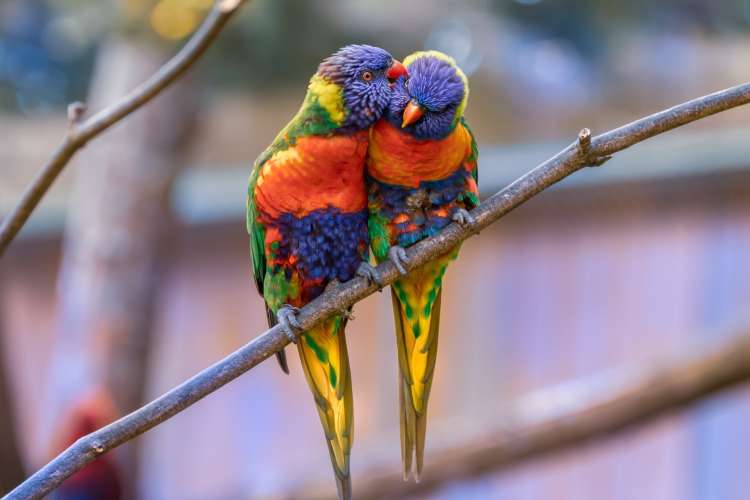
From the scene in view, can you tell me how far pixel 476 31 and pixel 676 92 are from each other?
2.56ft

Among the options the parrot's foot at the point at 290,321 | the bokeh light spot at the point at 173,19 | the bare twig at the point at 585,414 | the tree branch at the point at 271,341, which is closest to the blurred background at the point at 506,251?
the bokeh light spot at the point at 173,19

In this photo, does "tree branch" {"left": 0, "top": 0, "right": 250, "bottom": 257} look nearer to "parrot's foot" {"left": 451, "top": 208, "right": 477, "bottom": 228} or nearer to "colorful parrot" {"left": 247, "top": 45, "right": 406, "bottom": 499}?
"colorful parrot" {"left": 247, "top": 45, "right": 406, "bottom": 499}

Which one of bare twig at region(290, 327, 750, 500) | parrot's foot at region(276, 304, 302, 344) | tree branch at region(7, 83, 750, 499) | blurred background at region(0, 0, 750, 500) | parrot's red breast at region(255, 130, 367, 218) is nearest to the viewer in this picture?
tree branch at region(7, 83, 750, 499)

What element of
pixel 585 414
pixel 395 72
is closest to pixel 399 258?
pixel 395 72

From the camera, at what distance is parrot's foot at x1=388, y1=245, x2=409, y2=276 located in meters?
1.21

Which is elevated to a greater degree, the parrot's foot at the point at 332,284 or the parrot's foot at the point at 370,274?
the parrot's foot at the point at 332,284

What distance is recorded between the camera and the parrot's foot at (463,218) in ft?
3.89

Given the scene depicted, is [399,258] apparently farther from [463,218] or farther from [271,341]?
[271,341]

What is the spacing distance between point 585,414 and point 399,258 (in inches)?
58.8

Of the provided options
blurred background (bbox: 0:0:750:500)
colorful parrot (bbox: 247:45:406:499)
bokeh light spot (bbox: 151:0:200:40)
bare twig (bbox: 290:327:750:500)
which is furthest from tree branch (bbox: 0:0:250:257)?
blurred background (bbox: 0:0:750:500)

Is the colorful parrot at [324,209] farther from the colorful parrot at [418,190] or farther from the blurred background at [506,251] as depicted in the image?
the blurred background at [506,251]

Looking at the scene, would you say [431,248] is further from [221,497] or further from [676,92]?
[676,92]

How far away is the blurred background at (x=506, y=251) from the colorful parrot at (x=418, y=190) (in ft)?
5.73

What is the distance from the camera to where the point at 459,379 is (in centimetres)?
333
